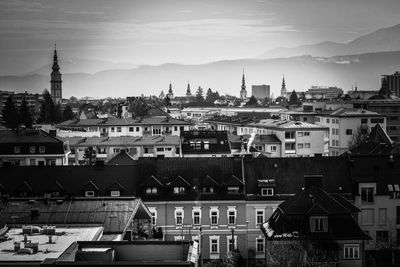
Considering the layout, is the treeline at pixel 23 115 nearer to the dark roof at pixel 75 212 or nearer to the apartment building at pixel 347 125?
the apartment building at pixel 347 125

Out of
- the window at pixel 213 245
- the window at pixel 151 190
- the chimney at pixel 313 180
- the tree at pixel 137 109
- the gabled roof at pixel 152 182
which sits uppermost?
the tree at pixel 137 109

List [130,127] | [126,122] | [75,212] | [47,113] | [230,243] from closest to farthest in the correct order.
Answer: [75,212] < [230,243] < [130,127] < [126,122] < [47,113]

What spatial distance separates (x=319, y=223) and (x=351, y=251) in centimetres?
189

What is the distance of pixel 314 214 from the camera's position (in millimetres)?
33531

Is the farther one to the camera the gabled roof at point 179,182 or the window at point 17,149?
the window at point 17,149

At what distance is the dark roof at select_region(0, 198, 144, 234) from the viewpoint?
31531 mm

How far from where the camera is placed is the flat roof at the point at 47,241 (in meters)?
24.0

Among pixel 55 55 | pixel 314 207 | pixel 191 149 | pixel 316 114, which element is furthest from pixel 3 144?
pixel 55 55

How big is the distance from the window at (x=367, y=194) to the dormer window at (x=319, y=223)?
7.89 metres

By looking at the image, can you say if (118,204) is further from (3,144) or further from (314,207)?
(3,144)

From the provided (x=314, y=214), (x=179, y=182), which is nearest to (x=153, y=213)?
(x=179, y=182)

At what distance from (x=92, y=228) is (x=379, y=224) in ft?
58.7

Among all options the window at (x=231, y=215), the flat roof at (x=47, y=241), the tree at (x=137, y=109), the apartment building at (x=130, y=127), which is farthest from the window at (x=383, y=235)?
the tree at (x=137, y=109)

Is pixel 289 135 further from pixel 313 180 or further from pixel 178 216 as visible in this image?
pixel 313 180
